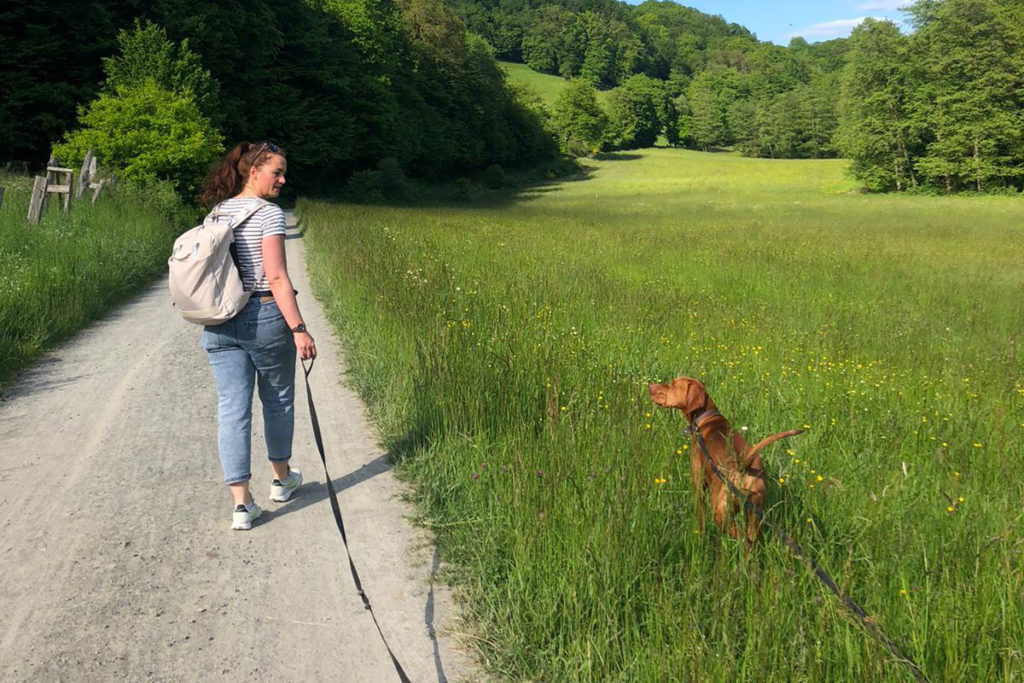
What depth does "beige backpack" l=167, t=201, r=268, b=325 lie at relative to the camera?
3.69 meters

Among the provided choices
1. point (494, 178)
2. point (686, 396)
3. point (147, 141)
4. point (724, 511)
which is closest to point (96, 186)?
point (147, 141)

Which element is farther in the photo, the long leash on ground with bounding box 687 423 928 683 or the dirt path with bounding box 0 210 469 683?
the dirt path with bounding box 0 210 469 683

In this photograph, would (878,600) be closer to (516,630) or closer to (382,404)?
(516,630)

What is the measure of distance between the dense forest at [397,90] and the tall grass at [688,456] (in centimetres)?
1691

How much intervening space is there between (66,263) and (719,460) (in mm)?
9492

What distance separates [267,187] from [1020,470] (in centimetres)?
447

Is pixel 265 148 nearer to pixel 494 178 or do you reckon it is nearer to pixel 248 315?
pixel 248 315

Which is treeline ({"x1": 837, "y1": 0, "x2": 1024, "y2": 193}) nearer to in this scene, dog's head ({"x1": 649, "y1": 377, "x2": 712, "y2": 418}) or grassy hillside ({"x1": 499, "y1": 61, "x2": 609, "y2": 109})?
dog's head ({"x1": 649, "y1": 377, "x2": 712, "y2": 418})

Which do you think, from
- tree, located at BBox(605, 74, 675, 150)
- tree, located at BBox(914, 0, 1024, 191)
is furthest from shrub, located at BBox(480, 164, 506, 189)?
tree, located at BBox(605, 74, 675, 150)

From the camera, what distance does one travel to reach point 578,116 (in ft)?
322

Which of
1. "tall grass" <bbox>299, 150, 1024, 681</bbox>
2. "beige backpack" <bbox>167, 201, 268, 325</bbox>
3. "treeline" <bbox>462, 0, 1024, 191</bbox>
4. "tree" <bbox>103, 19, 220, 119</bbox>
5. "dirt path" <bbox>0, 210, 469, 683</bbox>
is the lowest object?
"dirt path" <bbox>0, 210, 469, 683</bbox>

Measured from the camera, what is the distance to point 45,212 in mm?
12516

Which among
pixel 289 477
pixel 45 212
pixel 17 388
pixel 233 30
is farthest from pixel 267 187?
pixel 233 30

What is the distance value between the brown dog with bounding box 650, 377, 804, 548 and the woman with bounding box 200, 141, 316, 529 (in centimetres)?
191
